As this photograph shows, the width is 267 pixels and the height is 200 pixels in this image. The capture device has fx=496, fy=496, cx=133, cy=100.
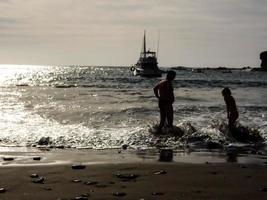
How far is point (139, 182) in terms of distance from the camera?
738 centimetres

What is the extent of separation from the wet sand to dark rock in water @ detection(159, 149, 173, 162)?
2.52 feet

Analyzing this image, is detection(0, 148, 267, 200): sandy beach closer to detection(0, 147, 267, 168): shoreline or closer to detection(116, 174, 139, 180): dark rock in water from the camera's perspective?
detection(116, 174, 139, 180): dark rock in water

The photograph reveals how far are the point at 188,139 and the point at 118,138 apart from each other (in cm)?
188

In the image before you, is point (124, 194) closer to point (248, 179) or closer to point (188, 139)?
point (248, 179)

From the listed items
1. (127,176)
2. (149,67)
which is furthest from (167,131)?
(149,67)

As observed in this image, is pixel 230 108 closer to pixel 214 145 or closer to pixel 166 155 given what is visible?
pixel 214 145

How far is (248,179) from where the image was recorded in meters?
7.72

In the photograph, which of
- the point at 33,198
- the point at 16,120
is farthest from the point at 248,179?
the point at 16,120

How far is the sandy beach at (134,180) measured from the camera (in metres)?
6.55

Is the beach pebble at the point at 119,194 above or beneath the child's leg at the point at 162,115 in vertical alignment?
beneath

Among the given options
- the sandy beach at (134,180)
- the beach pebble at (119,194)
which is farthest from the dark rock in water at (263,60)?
the beach pebble at (119,194)

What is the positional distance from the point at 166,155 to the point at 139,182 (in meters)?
3.42

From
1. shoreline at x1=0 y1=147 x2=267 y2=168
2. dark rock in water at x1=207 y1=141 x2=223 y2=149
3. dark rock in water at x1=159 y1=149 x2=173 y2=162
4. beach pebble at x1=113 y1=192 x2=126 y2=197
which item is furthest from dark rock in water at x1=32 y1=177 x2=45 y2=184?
dark rock in water at x1=207 y1=141 x2=223 y2=149

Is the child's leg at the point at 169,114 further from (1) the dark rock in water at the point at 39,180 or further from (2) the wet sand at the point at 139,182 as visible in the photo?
(1) the dark rock in water at the point at 39,180
